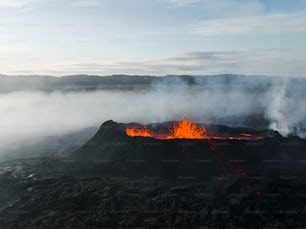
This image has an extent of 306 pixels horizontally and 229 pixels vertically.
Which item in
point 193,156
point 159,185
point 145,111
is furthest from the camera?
point 145,111

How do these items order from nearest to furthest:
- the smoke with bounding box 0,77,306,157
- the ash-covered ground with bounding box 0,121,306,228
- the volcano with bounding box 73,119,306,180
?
1. the ash-covered ground with bounding box 0,121,306,228
2. the volcano with bounding box 73,119,306,180
3. the smoke with bounding box 0,77,306,157

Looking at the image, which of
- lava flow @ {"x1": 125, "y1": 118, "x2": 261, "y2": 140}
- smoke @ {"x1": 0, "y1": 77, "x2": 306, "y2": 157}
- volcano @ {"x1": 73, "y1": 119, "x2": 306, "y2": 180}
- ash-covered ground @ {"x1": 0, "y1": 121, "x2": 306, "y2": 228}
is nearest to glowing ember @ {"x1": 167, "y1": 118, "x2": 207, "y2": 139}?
lava flow @ {"x1": 125, "y1": 118, "x2": 261, "y2": 140}

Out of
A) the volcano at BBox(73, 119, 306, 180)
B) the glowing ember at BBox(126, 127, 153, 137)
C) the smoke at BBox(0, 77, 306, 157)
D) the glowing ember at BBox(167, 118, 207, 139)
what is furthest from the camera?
the smoke at BBox(0, 77, 306, 157)

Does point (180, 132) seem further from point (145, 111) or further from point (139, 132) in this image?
point (145, 111)

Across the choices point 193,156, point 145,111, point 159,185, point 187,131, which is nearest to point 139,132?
point 187,131

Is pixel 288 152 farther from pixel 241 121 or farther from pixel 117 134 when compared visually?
pixel 241 121

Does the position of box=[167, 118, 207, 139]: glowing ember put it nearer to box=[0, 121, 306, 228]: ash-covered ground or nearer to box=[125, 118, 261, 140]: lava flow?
box=[125, 118, 261, 140]: lava flow

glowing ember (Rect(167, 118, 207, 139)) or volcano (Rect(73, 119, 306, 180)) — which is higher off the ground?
glowing ember (Rect(167, 118, 207, 139))
